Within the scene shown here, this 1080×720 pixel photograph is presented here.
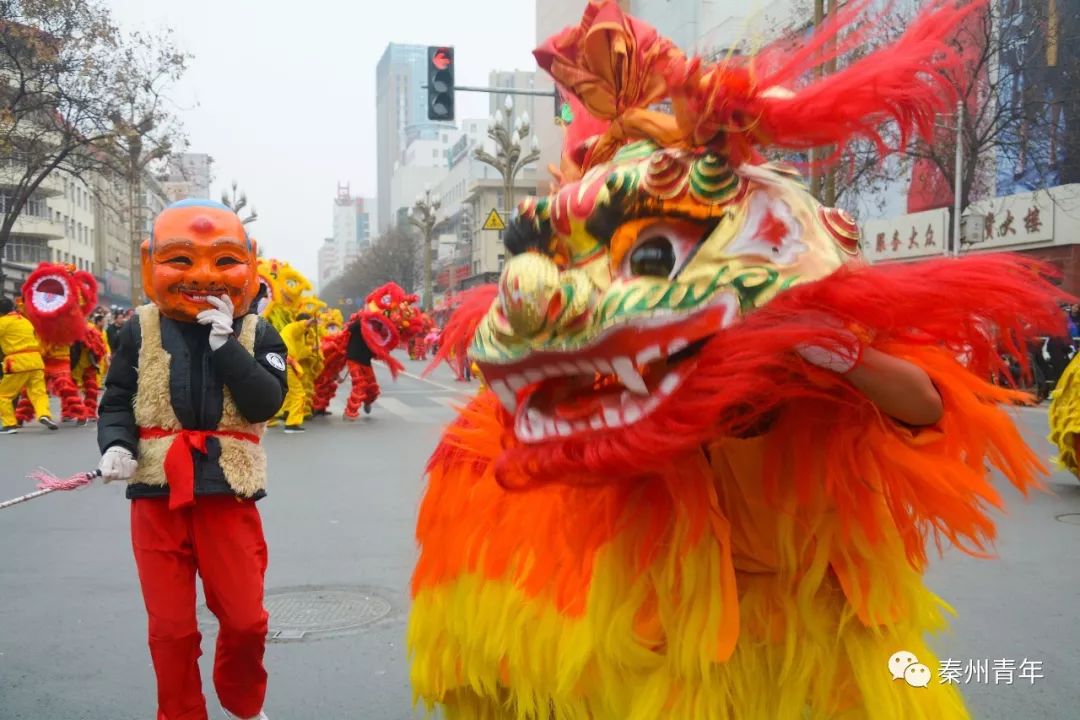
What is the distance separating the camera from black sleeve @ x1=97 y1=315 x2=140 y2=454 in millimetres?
2977

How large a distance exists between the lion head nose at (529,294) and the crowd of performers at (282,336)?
991cm

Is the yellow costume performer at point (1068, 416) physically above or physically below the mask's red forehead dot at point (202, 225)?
below

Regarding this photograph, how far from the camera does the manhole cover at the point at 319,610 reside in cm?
454

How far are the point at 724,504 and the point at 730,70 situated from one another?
0.82 m

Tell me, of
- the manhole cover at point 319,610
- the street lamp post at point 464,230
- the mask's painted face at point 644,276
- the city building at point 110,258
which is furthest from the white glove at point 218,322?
the city building at point 110,258

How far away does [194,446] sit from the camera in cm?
298

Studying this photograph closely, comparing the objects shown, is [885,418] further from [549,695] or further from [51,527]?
[51,527]

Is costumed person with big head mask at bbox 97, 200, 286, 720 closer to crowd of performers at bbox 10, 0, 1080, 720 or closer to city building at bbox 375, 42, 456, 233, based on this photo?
crowd of performers at bbox 10, 0, 1080, 720

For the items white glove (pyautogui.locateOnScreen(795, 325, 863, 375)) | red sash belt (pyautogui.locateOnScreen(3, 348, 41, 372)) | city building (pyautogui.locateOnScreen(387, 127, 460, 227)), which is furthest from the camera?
city building (pyautogui.locateOnScreen(387, 127, 460, 227))

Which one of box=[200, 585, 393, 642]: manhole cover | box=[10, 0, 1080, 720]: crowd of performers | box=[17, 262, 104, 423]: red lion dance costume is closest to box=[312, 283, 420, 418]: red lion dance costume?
box=[17, 262, 104, 423]: red lion dance costume

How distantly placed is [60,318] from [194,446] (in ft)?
35.2

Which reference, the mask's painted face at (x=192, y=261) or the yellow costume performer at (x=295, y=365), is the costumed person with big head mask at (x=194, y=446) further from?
the yellow costume performer at (x=295, y=365)

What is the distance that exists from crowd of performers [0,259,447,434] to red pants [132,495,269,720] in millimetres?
8425

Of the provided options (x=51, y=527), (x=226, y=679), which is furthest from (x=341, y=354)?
(x=226, y=679)
